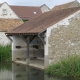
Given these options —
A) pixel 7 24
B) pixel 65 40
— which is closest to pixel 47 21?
pixel 65 40

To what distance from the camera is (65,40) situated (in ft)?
61.6

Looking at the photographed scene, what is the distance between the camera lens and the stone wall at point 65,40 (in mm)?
18438

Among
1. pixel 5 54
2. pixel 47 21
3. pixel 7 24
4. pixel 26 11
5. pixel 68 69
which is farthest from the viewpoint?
pixel 26 11

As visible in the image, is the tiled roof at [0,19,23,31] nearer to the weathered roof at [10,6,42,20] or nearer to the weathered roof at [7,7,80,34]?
the weathered roof at [7,7,80,34]

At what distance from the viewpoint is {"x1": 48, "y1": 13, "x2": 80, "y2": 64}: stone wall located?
18.4 metres

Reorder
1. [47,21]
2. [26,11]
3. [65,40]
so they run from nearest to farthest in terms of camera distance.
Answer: [65,40] → [47,21] → [26,11]

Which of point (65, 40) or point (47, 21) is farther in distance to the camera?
point (47, 21)

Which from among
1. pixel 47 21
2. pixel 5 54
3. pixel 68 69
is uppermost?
pixel 47 21

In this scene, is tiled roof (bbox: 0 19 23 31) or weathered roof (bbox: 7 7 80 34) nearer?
weathered roof (bbox: 7 7 80 34)

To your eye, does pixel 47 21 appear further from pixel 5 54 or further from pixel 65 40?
pixel 5 54

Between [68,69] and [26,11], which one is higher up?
[26,11]

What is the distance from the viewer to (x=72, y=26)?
19062 millimetres

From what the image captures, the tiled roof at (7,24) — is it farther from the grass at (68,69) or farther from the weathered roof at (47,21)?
the grass at (68,69)

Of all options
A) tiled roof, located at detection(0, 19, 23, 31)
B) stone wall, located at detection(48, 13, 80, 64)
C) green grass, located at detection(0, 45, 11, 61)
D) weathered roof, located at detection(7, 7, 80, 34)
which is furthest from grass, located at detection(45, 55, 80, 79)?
tiled roof, located at detection(0, 19, 23, 31)
